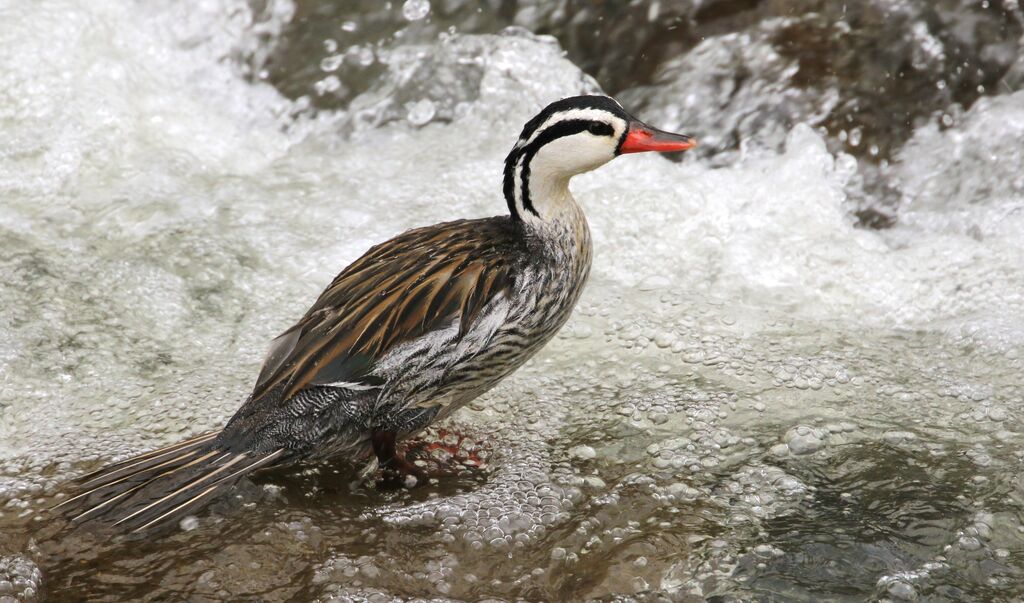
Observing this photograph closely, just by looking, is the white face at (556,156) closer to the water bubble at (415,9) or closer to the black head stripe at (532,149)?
the black head stripe at (532,149)

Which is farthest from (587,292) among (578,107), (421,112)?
(421,112)

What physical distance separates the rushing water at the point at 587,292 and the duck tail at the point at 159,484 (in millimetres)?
138

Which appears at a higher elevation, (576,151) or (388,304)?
(576,151)

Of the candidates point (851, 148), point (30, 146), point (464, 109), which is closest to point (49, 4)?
point (30, 146)

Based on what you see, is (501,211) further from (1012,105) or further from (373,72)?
(1012,105)

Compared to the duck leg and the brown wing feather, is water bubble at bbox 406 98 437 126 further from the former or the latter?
the duck leg

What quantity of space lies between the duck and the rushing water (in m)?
0.22

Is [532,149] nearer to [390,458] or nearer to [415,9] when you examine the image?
[390,458]

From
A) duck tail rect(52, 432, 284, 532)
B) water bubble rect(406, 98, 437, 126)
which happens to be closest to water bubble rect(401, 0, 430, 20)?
water bubble rect(406, 98, 437, 126)

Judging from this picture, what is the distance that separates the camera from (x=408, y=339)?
13.0 ft

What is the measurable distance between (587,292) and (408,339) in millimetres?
1943

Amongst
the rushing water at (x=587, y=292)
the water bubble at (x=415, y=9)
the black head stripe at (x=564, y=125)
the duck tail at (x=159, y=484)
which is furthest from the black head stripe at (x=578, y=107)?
the water bubble at (x=415, y=9)

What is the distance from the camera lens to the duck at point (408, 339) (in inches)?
152

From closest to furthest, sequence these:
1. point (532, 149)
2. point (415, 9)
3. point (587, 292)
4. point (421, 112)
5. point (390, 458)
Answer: point (390, 458)
point (532, 149)
point (587, 292)
point (421, 112)
point (415, 9)
